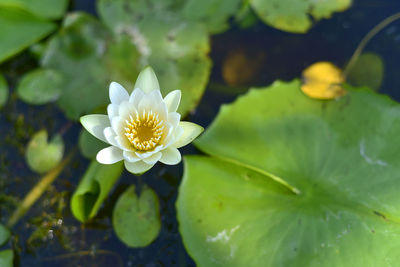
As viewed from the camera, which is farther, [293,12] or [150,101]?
[293,12]

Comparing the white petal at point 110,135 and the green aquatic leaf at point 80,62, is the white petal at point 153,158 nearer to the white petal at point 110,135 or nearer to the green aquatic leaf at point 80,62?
the white petal at point 110,135

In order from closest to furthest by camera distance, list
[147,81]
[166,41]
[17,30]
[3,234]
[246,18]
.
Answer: [147,81], [3,234], [166,41], [17,30], [246,18]

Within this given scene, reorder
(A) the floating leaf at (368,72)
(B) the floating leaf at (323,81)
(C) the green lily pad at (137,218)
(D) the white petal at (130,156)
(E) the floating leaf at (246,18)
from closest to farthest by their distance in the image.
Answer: (D) the white petal at (130,156) → (C) the green lily pad at (137,218) → (B) the floating leaf at (323,81) → (A) the floating leaf at (368,72) → (E) the floating leaf at (246,18)

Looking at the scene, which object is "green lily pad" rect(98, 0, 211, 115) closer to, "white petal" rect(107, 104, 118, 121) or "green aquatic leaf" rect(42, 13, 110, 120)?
"green aquatic leaf" rect(42, 13, 110, 120)

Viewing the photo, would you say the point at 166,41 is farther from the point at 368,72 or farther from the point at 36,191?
the point at 368,72

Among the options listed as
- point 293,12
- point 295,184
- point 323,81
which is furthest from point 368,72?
point 295,184

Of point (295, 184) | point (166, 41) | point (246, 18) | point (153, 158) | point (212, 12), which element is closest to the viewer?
point (153, 158)

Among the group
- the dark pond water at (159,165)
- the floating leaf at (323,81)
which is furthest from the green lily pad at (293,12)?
the floating leaf at (323,81)

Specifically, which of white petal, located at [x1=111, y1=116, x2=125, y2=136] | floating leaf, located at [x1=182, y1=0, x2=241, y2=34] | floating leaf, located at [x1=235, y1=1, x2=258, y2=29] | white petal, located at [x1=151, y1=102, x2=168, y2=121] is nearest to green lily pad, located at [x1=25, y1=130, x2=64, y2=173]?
white petal, located at [x1=111, y1=116, x2=125, y2=136]
